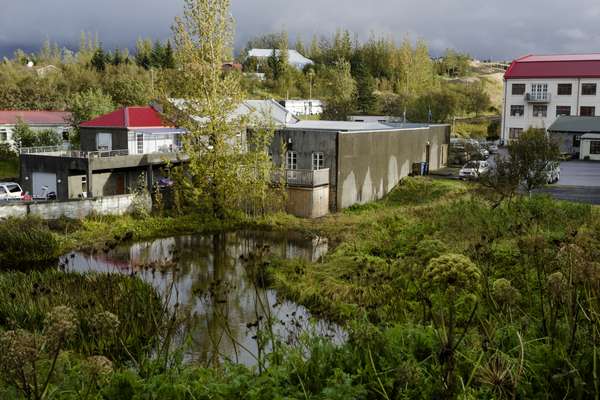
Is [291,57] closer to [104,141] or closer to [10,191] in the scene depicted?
[104,141]

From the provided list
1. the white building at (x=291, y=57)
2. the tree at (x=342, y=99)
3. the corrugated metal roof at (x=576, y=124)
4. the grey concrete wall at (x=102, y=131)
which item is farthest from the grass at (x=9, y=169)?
the white building at (x=291, y=57)

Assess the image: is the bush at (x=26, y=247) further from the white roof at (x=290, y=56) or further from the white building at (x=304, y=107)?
the white roof at (x=290, y=56)

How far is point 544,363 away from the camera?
6.27 meters

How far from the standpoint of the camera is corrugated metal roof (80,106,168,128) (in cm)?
3397

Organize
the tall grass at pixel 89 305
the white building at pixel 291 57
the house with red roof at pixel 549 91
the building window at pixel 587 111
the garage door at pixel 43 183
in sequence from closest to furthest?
1. the tall grass at pixel 89 305
2. the garage door at pixel 43 183
3. the house with red roof at pixel 549 91
4. the building window at pixel 587 111
5. the white building at pixel 291 57

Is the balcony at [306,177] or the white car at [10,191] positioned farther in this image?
the white car at [10,191]

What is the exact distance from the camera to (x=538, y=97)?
5153cm

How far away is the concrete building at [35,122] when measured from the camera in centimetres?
4247

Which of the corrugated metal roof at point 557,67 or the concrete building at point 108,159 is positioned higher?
the corrugated metal roof at point 557,67

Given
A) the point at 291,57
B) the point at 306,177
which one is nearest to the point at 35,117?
the point at 306,177

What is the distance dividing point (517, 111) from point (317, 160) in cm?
2936

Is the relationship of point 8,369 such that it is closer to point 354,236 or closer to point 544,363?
point 544,363

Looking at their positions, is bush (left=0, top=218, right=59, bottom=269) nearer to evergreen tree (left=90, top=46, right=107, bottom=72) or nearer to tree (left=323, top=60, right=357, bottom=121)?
tree (left=323, top=60, right=357, bottom=121)

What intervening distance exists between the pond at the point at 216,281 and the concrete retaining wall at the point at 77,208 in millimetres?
3572
